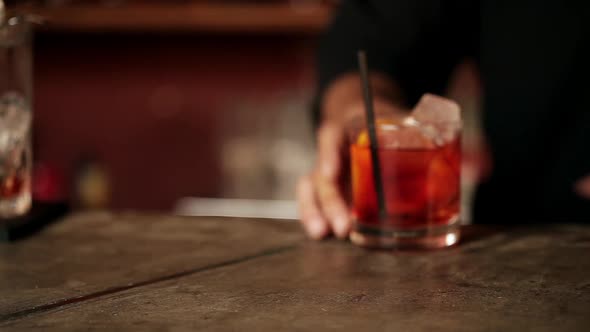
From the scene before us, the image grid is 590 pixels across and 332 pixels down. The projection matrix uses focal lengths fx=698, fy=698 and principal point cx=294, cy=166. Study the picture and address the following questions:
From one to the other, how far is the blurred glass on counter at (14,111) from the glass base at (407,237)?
54 cm

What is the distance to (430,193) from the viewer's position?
98 centimetres

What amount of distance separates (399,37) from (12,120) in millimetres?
958

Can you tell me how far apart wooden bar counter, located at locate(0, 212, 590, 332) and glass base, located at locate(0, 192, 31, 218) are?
61 mm

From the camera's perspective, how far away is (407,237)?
3.20ft

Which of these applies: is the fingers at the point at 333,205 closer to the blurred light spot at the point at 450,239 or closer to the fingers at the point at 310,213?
the fingers at the point at 310,213

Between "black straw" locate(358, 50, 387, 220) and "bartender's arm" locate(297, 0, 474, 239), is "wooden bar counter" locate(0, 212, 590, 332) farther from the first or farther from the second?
"bartender's arm" locate(297, 0, 474, 239)

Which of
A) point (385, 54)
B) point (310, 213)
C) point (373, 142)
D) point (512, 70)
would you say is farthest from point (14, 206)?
point (512, 70)

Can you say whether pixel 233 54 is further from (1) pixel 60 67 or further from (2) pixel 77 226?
(2) pixel 77 226

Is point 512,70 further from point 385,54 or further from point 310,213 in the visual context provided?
point 310,213

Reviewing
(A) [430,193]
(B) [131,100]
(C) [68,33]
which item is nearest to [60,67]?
(C) [68,33]

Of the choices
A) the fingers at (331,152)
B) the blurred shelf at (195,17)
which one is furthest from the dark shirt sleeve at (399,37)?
the blurred shelf at (195,17)

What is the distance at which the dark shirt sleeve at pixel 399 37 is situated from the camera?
1674 millimetres

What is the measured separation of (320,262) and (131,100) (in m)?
2.51

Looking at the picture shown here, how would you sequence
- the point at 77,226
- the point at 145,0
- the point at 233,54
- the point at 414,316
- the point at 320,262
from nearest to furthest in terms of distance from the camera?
the point at 414,316, the point at 320,262, the point at 77,226, the point at 145,0, the point at 233,54
